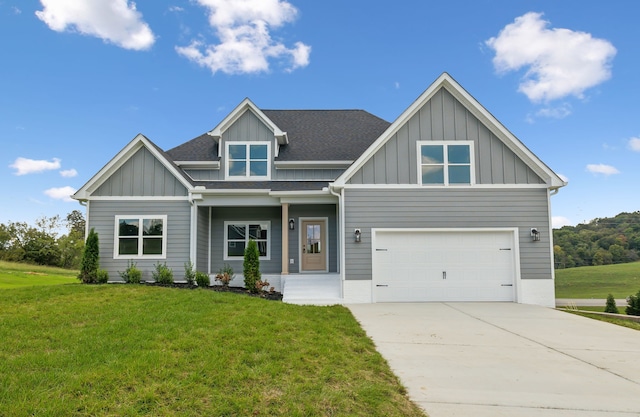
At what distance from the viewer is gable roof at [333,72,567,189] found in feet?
37.2

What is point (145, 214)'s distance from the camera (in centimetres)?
1271

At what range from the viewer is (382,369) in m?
4.80

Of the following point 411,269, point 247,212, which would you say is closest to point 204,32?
point 247,212

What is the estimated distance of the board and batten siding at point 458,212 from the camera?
37.2 feet

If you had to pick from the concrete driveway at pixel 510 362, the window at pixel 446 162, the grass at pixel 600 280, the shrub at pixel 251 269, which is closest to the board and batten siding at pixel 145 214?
the shrub at pixel 251 269

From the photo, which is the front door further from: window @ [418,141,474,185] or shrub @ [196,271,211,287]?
window @ [418,141,474,185]

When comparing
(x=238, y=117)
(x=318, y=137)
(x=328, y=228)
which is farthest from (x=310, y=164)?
(x=238, y=117)

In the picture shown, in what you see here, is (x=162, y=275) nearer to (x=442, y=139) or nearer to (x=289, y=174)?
(x=289, y=174)

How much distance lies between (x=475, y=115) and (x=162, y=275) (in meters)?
10.7

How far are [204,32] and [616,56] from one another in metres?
17.4

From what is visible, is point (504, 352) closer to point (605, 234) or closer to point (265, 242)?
point (265, 242)

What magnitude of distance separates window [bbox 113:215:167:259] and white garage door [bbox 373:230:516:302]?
273 inches

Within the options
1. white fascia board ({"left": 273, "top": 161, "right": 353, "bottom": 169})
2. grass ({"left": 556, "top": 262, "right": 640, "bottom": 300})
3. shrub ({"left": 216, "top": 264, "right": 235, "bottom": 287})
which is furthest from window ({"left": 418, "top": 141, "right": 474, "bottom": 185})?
grass ({"left": 556, "top": 262, "right": 640, "bottom": 300})

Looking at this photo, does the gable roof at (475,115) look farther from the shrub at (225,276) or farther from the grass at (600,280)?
the grass at (600,280)
